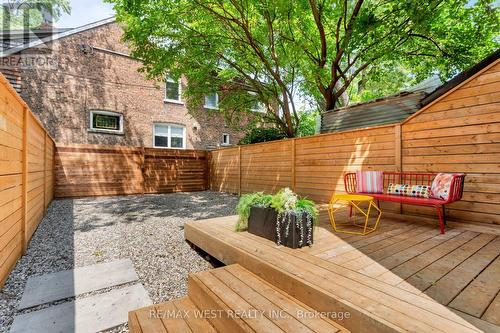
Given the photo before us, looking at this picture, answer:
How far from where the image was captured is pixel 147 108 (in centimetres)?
1117

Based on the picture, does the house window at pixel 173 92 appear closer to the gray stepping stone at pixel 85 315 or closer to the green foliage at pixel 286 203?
the green foliage at pixel 286 203

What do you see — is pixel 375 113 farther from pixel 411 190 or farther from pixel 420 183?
pixel 411 190

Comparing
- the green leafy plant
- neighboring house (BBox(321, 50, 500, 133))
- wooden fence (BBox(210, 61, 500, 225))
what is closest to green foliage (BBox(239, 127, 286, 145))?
neighboring house (BBox(321, 50, 500, 133))

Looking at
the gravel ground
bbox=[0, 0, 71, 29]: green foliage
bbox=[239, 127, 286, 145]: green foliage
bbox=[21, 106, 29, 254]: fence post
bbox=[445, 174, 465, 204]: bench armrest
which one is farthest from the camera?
bbox=[0, 0, 71, 29]: green foliage

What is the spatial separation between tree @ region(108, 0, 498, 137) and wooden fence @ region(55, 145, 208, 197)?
3.22 m

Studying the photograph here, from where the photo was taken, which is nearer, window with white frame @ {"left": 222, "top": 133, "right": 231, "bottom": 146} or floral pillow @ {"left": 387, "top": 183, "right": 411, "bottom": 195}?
floral pillow @ {"left": 387, "top": 183, "right": 411, "bottom": 195}

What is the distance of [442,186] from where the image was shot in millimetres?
3100

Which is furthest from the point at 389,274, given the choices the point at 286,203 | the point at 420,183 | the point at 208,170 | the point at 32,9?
the point at 32,9

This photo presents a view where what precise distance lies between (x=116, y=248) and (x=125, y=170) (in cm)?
623

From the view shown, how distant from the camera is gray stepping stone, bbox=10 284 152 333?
1.77 m

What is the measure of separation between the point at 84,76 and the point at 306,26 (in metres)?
8.76

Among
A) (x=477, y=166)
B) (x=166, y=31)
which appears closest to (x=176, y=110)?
(x=166, y=31)

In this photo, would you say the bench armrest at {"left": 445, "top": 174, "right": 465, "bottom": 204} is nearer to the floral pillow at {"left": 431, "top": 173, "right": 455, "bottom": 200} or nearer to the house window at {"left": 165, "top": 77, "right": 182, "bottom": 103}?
the floral pillow at {"left": 431, "top": 173, "right": 455, "bottom": 200}

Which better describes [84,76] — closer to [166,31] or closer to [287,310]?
[166,31]
